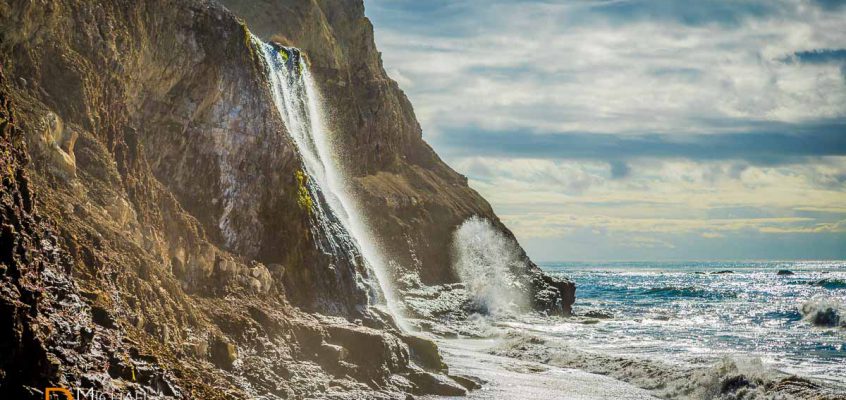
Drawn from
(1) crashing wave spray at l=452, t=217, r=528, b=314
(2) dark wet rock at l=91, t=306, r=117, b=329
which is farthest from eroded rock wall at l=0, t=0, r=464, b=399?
(1) crashing wave spray at l=452, t=217, r=528, b=314

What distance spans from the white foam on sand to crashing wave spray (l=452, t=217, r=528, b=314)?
19.1m

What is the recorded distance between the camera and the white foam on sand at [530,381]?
24.0m

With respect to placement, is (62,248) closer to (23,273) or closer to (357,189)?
(23,273)

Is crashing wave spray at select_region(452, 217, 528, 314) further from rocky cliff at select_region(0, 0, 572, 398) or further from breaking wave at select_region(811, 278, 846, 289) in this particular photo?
breaking wave at select_region(811, 278, 846, 289)

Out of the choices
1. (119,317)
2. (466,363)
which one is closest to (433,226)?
(466,363)

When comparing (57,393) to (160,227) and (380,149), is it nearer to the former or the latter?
(160,227)

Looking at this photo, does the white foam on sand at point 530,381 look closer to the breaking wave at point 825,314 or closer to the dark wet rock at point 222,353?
the dark wet rock at point 222,353

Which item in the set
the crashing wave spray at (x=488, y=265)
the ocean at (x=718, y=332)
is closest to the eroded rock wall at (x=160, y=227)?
the ocean at (x=718, y=332)

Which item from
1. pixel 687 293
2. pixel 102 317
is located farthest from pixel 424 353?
pixel 687 293

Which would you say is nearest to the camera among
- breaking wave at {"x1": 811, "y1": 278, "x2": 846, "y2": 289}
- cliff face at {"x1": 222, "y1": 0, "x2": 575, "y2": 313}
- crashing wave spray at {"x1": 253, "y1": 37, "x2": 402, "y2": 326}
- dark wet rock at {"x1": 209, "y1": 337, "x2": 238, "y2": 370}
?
dark wet rock at {"x1": 209, "y1": 337, "x2": 238, "y2": 370}

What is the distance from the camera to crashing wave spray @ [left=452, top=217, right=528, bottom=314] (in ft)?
173

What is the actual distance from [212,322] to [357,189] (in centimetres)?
3522

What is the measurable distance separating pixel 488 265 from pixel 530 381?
31119mm

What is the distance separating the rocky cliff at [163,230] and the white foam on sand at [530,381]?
6.35 feet
